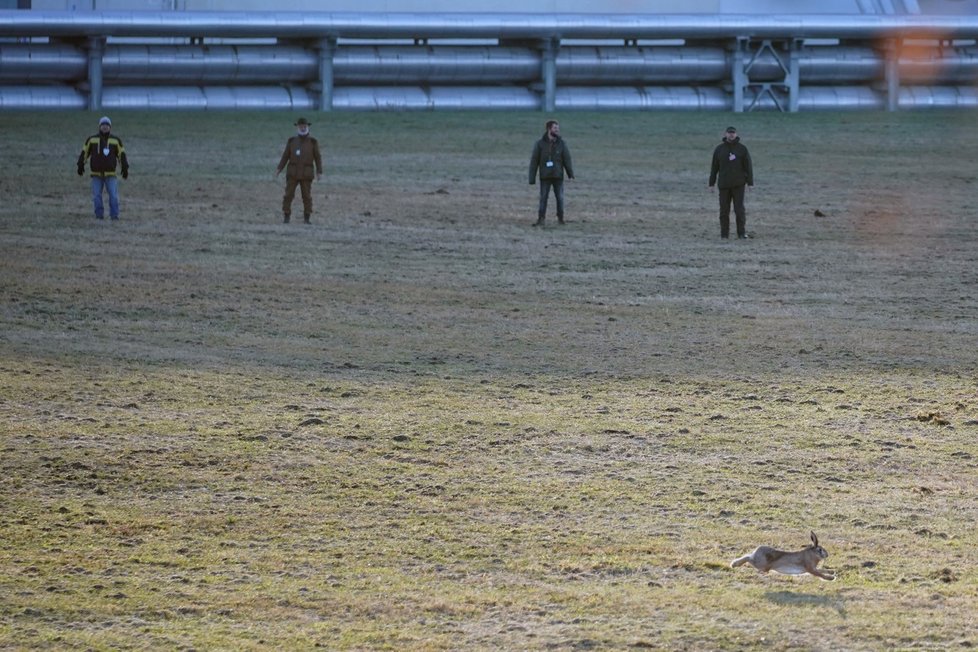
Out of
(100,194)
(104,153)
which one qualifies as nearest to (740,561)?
(104,153)

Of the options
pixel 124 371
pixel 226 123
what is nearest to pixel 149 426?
pixel 124 371

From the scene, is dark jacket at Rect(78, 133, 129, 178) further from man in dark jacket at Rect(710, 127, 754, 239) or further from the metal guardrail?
the metal guardrail

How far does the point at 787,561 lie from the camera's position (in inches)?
317

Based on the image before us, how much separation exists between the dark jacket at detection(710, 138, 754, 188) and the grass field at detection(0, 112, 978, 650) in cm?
94

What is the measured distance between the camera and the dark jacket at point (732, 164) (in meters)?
22.5

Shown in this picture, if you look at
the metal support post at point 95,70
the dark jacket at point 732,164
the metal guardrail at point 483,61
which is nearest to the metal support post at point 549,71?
the metal guardrail at point 483,61

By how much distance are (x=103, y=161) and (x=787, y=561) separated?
17.3 meters

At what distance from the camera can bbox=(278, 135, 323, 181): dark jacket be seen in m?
23.5

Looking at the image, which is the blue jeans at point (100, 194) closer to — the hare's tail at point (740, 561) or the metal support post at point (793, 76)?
the hare's tail at point (740, 561)

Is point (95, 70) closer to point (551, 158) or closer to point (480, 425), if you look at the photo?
point (551, 158)

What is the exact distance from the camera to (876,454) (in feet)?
36.7

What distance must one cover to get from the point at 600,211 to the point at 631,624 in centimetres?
1893

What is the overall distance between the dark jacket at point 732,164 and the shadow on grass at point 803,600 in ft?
48.8

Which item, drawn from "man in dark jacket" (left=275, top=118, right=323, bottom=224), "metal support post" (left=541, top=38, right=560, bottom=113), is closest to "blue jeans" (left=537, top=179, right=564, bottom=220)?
"man in dark jacket" (left=275, top=118, right=323, bottom=224)
